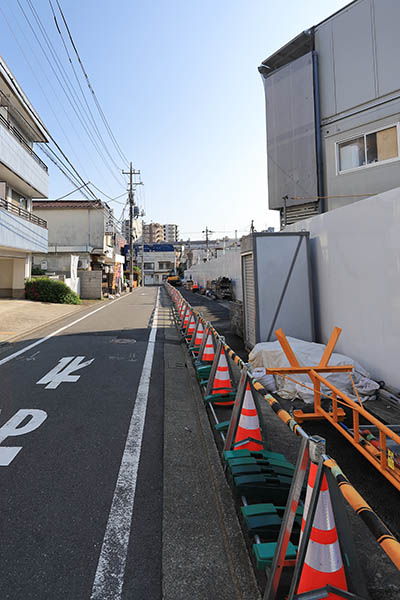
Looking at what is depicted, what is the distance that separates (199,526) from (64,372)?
513cm

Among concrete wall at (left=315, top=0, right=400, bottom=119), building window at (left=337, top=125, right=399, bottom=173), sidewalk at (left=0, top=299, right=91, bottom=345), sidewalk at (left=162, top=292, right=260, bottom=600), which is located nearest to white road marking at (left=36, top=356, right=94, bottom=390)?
sidewalk at (left=162, top=292, right=260, bottom=600)

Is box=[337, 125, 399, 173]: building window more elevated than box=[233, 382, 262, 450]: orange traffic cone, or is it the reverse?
box=[337, 125, 399, 173]: building window

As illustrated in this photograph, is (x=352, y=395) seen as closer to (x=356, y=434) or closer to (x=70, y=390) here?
(x=356, y=434)

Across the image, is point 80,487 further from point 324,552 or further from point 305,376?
point 305,376

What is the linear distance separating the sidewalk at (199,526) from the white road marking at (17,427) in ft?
5.40

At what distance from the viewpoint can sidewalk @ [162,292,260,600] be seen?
2.20m

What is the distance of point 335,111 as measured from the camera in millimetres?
10781

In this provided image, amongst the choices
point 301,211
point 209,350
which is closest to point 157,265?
point 301,211

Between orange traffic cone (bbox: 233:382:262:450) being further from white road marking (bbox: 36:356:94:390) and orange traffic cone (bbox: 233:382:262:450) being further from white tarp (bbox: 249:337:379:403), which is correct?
white road marking (bbox: 36:356:94:390)

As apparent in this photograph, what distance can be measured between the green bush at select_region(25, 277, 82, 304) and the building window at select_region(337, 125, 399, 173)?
58.1ft

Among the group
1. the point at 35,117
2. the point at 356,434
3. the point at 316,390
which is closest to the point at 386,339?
the point at 316,390

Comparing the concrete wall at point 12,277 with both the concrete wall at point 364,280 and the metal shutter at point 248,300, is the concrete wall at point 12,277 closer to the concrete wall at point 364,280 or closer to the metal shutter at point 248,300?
the metal shutter at point 248,300

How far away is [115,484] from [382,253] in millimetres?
4888

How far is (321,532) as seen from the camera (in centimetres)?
174
